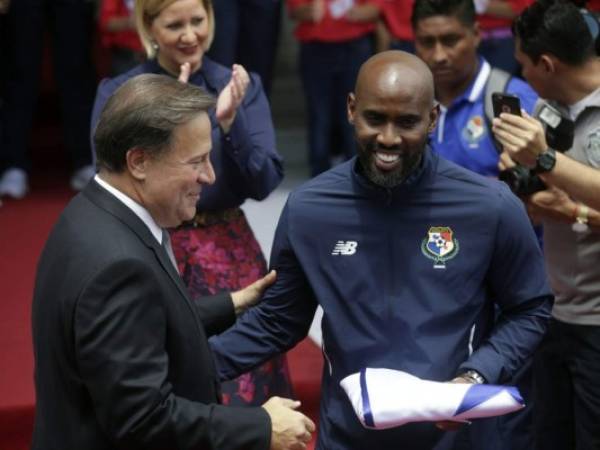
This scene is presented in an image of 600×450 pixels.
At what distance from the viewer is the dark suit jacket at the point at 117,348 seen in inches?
92.1

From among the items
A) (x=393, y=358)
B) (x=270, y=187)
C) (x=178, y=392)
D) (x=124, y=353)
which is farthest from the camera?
(x=270, y=187)

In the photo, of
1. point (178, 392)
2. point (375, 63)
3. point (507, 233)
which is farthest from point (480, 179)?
point (178, 392)

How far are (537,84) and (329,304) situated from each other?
1.17 m

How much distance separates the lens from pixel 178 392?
2508mm

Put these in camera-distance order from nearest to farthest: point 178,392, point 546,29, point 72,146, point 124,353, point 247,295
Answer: point 124,353, point 178,392, point 247,295, point 546,29, point 72,146

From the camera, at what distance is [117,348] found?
2.34 m

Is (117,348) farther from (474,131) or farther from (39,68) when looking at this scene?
(39,68)

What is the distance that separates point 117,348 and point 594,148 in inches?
65.1

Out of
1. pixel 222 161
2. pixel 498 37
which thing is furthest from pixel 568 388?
pixel 498 37

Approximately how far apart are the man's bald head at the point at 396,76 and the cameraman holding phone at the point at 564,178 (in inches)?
26.2

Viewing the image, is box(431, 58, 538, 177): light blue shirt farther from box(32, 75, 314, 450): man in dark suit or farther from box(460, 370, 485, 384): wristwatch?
box(32, 75, 314, 450): man in dark suit

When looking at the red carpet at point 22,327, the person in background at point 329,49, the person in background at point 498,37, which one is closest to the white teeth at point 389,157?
the red carpet at point 22,327

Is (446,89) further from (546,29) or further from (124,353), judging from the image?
(124,353)

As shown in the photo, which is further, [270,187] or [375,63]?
[270,187]
